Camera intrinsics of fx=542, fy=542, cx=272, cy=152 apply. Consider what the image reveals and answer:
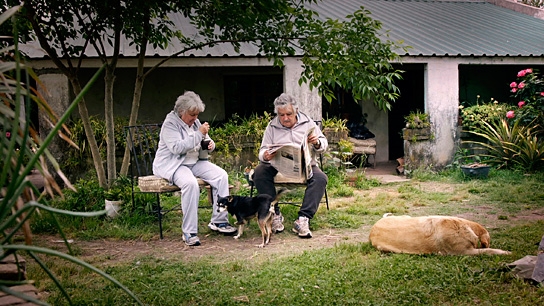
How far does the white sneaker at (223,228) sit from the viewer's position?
19.4ft

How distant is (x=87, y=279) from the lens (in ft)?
14.2

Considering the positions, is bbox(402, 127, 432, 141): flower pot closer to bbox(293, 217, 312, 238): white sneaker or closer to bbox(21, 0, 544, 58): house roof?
bbox(21, 0, 544, 58): house roof

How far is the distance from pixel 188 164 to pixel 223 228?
0.81 metres

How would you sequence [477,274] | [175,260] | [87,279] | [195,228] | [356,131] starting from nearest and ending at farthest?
[477,274] < [87,279] < [175,260] < [195,228] < [356,131]

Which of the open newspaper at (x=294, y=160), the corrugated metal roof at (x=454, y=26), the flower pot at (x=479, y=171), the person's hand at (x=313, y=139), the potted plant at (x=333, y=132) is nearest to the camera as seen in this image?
the open newspaper at (x=294, y=160)

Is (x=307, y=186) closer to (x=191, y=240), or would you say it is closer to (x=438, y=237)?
(x=191, y=240)

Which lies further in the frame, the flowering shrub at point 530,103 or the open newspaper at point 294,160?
the flowering shrub at point 530,103

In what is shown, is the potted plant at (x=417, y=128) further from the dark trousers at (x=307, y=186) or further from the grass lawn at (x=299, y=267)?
the dark trousers at (x=307, y=186)

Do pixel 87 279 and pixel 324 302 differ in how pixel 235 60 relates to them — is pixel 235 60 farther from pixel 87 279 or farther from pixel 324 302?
pixel 324 302

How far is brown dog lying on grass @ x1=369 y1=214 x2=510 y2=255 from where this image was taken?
14.8 ft

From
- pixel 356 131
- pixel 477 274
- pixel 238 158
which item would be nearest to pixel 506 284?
pixel 477 274

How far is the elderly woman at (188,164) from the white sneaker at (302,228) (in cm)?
69

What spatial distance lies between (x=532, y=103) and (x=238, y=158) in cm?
557

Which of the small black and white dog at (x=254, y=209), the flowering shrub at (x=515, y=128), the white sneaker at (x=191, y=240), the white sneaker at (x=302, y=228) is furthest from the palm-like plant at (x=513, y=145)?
the white sneaker at (x=191, y=240)
